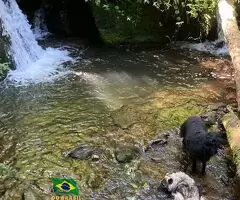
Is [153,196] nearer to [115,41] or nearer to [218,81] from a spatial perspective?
[218,81]

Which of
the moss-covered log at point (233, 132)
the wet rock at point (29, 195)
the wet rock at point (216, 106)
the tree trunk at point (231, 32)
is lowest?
the wet rock at point (29, 195)

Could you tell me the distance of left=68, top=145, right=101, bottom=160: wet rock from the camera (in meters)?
6.89

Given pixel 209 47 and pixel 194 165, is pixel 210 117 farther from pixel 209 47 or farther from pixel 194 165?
pixel 209 47

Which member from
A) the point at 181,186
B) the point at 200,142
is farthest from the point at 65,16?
the point at 181,186

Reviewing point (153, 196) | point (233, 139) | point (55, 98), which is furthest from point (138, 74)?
point (153, 196)

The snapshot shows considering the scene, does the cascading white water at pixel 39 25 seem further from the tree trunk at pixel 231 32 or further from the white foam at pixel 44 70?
the tree trunk at pixel 231 32

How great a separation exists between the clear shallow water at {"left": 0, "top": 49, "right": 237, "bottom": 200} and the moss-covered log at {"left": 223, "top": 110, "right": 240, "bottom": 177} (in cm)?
34

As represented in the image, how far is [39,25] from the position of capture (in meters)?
13.2

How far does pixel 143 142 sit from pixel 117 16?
574 centimetres

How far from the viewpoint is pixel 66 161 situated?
679 centimetres

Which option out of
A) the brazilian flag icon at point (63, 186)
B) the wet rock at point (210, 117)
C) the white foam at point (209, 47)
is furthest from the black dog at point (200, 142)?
the white foam at point (209, 47)

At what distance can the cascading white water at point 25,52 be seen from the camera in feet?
33.6

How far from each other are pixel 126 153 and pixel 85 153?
0.70m

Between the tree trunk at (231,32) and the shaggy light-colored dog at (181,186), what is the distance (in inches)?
116
